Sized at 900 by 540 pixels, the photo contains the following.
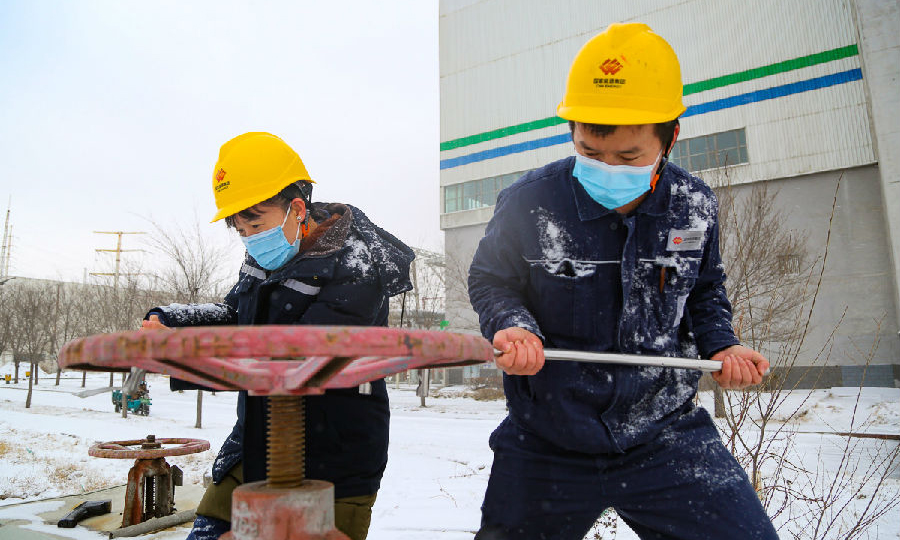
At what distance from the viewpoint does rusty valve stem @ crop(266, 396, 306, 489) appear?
4.01 ft

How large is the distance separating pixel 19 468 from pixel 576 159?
9.10 m

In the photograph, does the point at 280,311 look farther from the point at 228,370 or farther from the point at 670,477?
the point at 670,477

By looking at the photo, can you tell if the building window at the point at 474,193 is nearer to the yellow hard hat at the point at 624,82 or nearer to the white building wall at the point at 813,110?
the white building wall at the point at 813,110

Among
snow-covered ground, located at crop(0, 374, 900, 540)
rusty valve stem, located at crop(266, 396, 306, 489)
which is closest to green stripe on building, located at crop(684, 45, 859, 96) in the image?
snow-covered ground, located at crop(0, 374, 900, 540)

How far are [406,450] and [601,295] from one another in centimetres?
808

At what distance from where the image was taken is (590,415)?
180cm

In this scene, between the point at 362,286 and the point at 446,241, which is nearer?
the point at 362,286

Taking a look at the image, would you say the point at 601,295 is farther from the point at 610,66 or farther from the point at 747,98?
the point at 747,98

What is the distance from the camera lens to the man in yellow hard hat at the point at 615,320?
1755mm

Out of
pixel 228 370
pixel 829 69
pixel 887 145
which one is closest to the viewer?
pixel 228 370

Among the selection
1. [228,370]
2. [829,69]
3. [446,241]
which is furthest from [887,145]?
[228,370]

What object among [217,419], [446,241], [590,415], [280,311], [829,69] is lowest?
[217,419]

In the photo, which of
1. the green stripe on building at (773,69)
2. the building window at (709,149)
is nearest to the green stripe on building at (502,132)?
the building window at (709,149)

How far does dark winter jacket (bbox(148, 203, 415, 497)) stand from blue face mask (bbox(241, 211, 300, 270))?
0.04 meters
